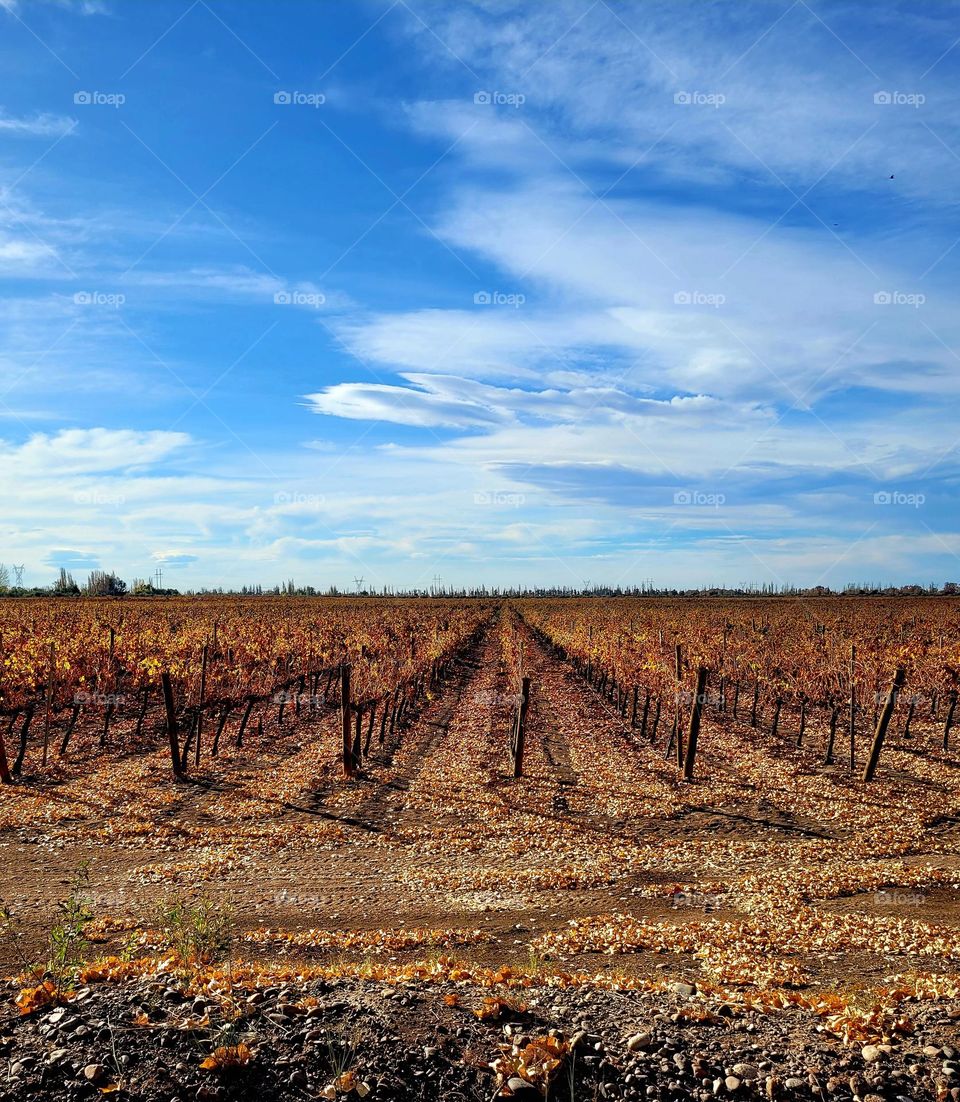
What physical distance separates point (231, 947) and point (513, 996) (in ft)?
15.0

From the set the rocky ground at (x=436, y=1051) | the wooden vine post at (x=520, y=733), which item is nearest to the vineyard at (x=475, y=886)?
the rocky ground at (x=436, y=1051)

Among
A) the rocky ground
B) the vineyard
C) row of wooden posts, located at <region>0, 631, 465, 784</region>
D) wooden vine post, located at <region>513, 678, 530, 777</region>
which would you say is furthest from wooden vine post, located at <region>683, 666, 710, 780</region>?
the rocky ground

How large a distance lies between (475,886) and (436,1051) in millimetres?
6164

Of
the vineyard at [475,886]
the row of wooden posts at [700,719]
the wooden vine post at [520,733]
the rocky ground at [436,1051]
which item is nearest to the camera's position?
the rocky ground at [436,1051]

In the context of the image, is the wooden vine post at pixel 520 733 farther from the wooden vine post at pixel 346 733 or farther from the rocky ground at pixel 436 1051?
the rocky ground at pixel 436 1051

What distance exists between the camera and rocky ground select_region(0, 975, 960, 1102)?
5750 mm

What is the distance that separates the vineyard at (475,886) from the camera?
602cm

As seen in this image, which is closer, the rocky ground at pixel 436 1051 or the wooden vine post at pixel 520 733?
the rocky ground at pixel 436 1051

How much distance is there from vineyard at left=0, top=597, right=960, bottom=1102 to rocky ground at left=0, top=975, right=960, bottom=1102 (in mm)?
24

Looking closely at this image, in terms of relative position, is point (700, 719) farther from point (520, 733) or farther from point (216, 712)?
point (216, 712)

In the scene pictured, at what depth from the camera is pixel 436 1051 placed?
6070 mm

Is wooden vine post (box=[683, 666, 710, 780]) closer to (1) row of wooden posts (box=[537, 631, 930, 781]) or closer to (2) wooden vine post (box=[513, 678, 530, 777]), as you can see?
(1) row of wooden posts (box=[537, 631, 930, 781])

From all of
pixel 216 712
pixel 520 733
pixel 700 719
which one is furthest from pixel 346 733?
pixel 700 719

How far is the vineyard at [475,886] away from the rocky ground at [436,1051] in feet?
0.08
